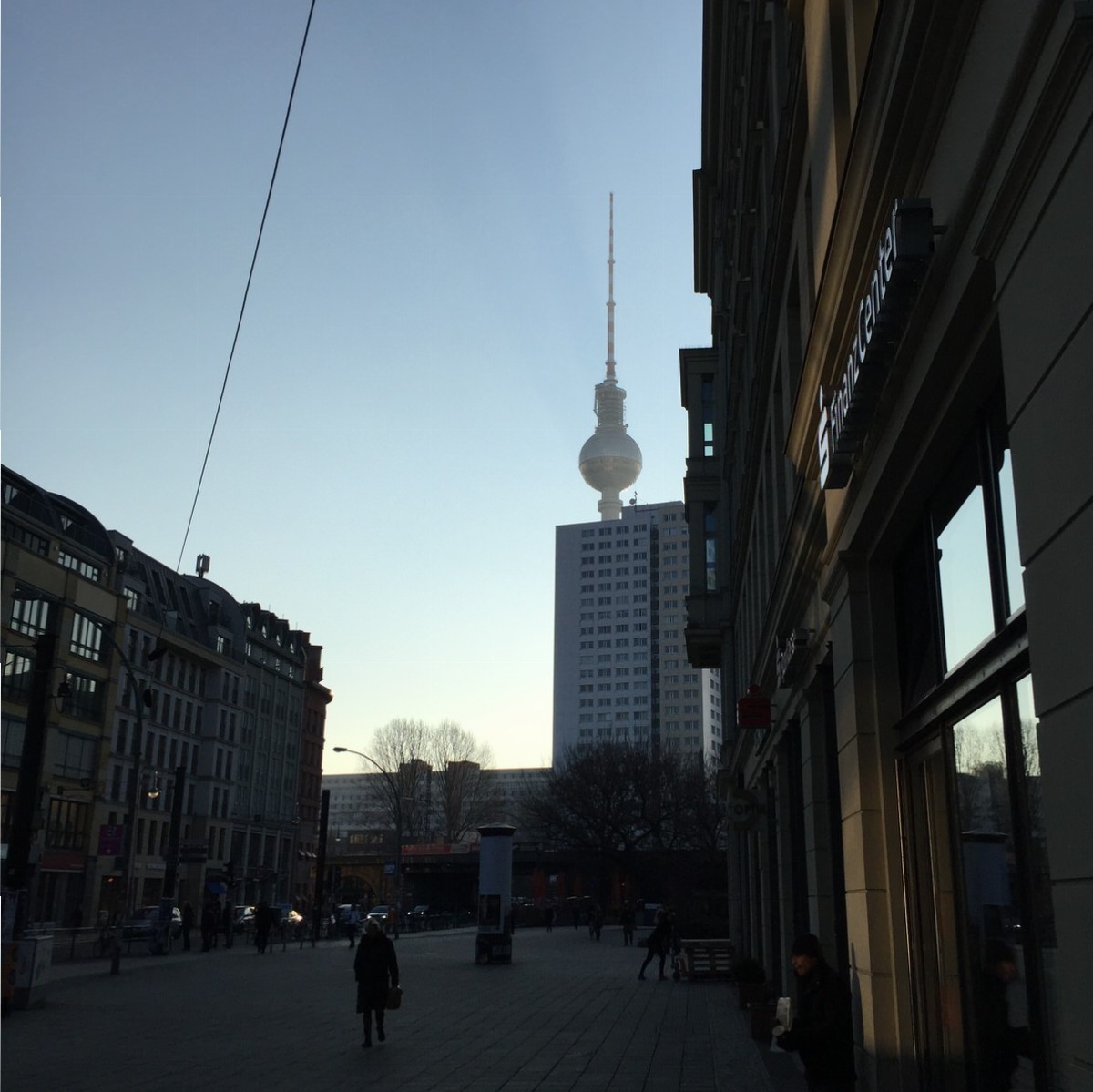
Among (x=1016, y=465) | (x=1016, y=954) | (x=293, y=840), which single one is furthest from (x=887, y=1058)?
(x=293, y=840)

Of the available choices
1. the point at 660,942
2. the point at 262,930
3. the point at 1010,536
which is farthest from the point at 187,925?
the point at 1010,536

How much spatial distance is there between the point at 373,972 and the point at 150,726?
6580cm

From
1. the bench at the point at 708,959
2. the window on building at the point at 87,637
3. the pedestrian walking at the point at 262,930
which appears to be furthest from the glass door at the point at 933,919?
the window on building at the point at 87,637

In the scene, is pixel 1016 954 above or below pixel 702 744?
below

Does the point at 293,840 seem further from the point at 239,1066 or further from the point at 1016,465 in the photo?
the point at 1016,465

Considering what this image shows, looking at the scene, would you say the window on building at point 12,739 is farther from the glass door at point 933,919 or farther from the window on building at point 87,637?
the glass door at point 933,919

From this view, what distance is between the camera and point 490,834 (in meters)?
36.5

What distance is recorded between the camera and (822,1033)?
25.8 feet

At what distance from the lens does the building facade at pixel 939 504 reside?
14.3ft

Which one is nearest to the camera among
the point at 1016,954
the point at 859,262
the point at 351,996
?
the point at 1016,954

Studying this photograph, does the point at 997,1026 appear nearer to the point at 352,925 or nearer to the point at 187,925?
the point at 187,925

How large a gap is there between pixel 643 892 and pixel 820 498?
7023 centimetres

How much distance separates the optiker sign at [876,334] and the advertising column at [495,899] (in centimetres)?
2768

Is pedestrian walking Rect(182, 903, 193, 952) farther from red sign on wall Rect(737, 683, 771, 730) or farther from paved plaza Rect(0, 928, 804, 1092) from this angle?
red sign on wall Rect(737, 683, 771, 730)
